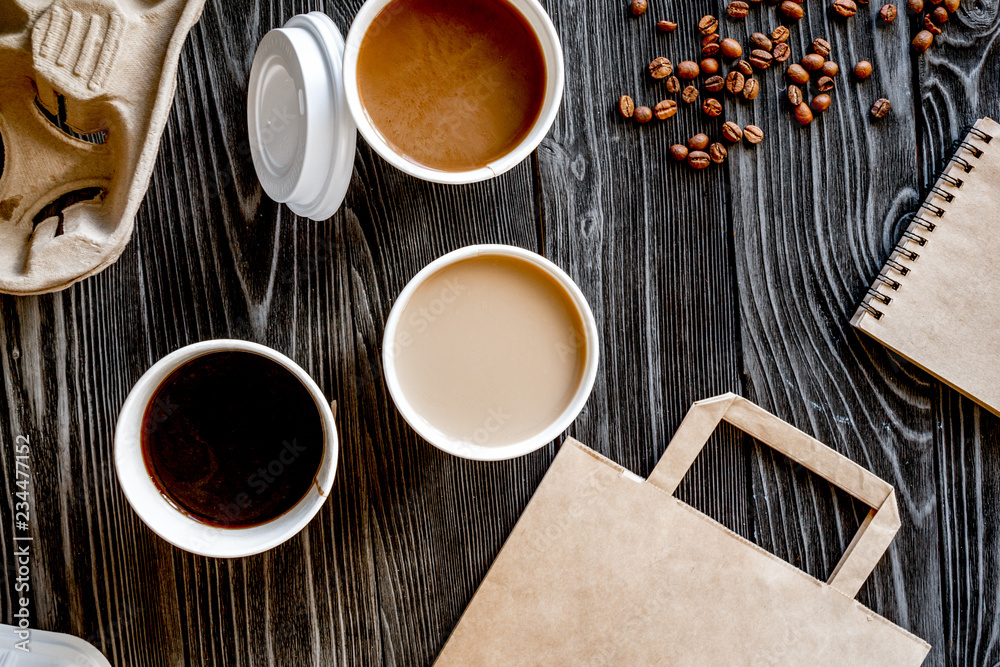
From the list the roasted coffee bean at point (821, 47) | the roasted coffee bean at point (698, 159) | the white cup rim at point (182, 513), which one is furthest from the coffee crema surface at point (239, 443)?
the roasted coffee bean at point (821, 47)

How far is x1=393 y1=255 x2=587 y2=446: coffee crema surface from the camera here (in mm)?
669

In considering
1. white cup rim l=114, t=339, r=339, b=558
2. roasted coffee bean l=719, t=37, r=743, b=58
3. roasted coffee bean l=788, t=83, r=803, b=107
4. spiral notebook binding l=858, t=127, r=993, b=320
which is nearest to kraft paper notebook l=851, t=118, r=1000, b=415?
spiral notebook binding l=858, t=127, r=993, b=320

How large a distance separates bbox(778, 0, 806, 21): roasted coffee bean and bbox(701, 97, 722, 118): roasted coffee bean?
0.15 m

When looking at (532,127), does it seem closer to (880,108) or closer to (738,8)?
(738,8)

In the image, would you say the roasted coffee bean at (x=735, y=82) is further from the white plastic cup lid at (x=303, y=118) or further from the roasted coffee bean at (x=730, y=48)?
the white plastic cup lid at (x=303, y=118)

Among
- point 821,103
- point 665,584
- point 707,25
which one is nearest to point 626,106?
point 707,25

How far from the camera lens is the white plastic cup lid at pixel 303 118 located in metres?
0.66

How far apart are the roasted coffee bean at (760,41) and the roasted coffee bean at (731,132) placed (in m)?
0.11

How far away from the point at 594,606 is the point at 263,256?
615 millimetres

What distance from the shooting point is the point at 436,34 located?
0.67 meters

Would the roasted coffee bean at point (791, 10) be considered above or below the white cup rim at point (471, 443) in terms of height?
above

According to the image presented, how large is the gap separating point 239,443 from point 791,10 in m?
0.86

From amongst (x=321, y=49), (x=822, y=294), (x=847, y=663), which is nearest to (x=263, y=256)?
(x=321, y=49)

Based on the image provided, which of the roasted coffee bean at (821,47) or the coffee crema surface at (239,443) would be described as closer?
the coffee crema surface at (239,443)
